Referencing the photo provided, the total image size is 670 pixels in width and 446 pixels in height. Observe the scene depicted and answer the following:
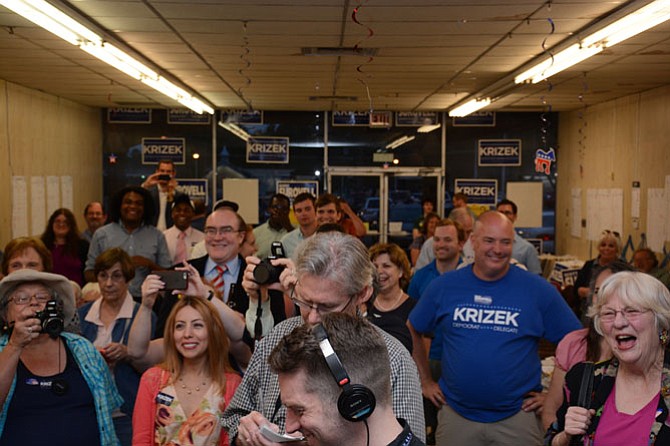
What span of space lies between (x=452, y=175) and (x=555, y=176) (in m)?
2.12

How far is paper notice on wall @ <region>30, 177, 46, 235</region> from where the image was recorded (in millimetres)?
11883

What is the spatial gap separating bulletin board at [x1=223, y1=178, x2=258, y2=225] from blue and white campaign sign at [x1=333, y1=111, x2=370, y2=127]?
204cm

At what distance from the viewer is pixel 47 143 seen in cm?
1295

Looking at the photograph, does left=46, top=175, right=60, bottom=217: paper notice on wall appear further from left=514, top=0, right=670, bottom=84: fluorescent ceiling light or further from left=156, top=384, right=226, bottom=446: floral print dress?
left=156, top=384, right=226, bottom=446: floral print dress

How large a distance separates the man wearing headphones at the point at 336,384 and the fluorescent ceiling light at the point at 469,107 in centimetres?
1087

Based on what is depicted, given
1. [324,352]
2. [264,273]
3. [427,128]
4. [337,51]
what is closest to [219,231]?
[264,273]

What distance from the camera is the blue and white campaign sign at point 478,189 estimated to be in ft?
53.6

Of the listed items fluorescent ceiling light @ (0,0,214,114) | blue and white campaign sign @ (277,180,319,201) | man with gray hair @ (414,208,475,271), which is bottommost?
man with gray hair @ (414,208,475,271)

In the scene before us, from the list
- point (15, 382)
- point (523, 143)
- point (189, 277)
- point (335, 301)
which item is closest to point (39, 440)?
point (15, 382)

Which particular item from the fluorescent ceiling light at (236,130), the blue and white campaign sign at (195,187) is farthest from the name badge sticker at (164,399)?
the fluorescent ceiling light at (236,130)

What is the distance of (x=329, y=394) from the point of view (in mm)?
1906

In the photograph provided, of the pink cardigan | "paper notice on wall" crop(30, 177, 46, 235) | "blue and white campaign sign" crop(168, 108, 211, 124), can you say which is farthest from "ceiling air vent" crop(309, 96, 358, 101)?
the pink cardigan

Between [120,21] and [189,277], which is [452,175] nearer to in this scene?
[120,21]

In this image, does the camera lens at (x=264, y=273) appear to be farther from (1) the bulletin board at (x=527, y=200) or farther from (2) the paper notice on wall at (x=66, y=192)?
(1) the bulletin board at (x=527, y=200)
